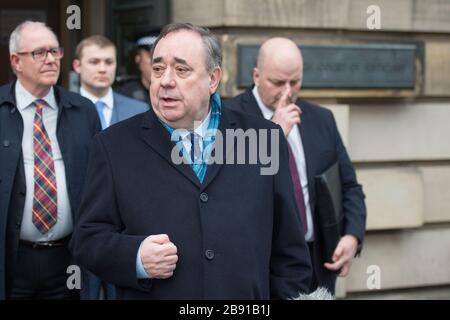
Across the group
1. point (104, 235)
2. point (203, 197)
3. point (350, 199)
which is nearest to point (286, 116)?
point (350, 199)

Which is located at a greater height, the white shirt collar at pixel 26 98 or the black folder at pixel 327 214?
the white shirt collar at pixel 26 98

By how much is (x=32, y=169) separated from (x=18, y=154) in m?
0.10

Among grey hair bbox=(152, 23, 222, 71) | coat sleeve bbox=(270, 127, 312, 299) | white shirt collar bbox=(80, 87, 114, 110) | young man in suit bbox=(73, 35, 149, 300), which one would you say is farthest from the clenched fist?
white shirt collar bbox=(80, 87, 114, 110)

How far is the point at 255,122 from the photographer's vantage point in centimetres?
346

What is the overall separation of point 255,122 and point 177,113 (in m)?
0.34

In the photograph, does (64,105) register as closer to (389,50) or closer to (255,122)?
(255,122)

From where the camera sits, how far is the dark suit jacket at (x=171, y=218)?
3.21m

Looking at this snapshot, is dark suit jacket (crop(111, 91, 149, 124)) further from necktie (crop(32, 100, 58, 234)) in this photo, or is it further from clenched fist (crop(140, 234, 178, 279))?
clenched fist (crop(140, 234, 178, 279))

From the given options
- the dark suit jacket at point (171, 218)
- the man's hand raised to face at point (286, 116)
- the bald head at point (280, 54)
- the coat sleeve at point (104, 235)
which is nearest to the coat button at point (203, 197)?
the dark suit jacket at point (171, 218)

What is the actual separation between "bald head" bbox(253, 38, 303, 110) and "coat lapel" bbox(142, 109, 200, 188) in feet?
5.37

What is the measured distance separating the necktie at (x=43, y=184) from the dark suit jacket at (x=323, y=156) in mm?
994

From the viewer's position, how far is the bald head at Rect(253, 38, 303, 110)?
4.89m

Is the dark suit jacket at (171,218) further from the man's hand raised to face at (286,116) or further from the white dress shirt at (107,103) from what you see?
the white dress shirt at (107,103)

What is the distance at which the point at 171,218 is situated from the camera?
3.20 m
